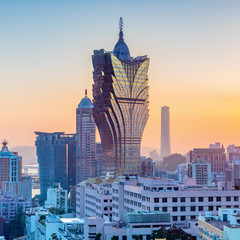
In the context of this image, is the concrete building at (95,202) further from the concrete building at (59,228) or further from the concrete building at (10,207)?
the concrete building at (10,207)

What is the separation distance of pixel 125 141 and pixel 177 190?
108181 millimetres

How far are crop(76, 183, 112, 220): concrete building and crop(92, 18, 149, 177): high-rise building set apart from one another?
6344cm

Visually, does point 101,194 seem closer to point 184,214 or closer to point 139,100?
point 184,214

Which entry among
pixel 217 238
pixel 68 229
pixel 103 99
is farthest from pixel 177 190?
pixel 103 99

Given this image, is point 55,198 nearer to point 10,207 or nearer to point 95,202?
point 10,207

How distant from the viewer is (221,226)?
59375 mm

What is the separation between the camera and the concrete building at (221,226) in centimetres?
5482

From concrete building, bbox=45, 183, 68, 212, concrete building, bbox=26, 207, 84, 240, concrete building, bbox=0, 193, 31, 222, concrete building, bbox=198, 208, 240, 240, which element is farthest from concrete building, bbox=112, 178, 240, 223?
concrete building, bbox=45, 183, 68, 212

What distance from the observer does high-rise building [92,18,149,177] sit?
18488 cm

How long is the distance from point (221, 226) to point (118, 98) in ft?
419

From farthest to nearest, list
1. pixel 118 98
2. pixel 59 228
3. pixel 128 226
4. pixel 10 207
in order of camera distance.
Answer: pixel 118 98 < pixel 10 207 < pixel 59 228 < pixel 128 226

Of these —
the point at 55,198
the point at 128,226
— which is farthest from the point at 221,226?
the point at 55,198

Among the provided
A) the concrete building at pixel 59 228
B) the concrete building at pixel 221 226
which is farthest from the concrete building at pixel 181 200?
the concrete building at pixel 221 226

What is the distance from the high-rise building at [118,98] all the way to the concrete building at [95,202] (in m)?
63.4
